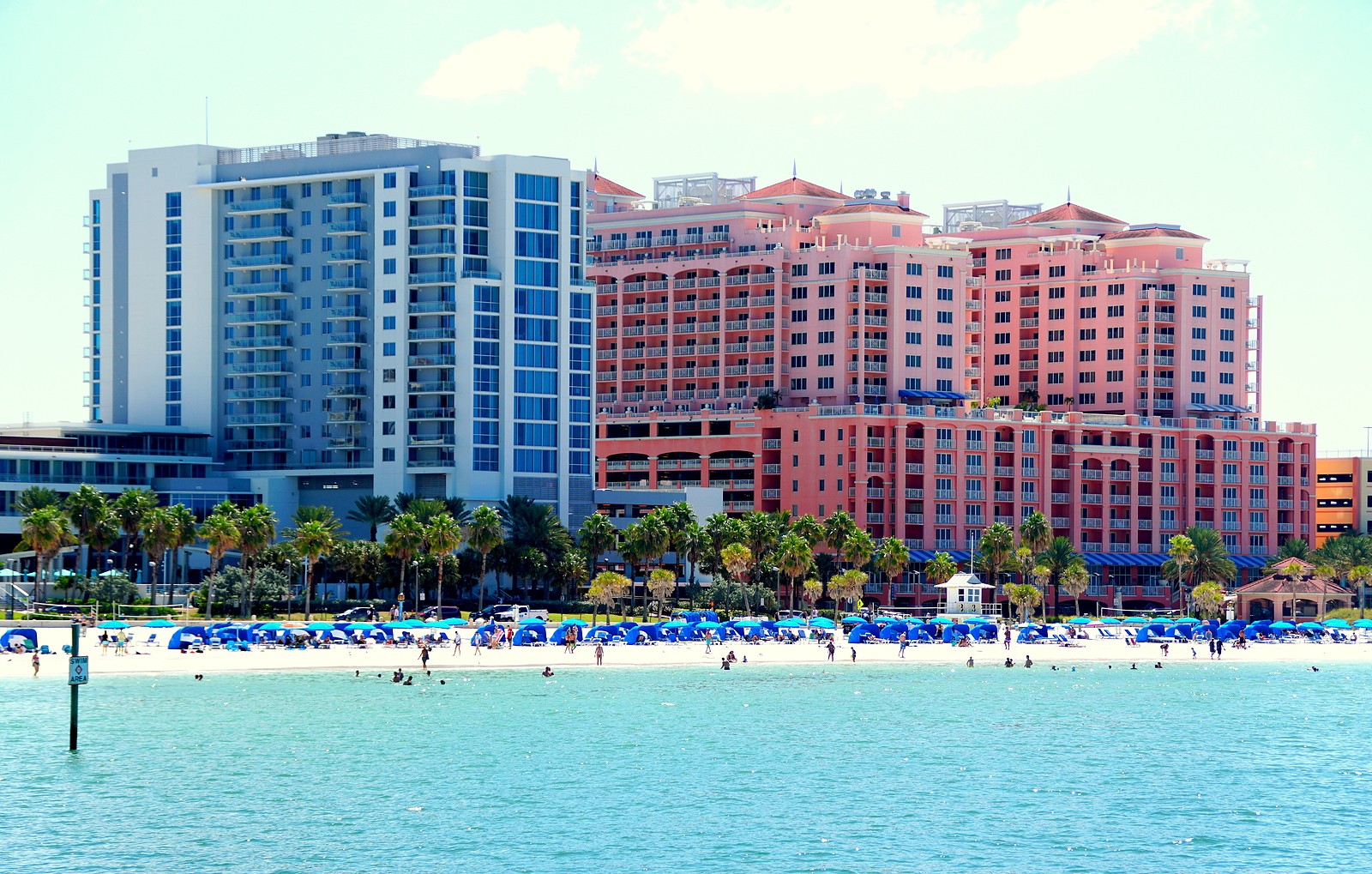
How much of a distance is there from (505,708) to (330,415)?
78962 mm

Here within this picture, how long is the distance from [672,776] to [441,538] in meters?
69.6

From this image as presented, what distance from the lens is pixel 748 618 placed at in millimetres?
166500

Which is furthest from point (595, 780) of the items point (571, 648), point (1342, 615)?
point (1342, 615)

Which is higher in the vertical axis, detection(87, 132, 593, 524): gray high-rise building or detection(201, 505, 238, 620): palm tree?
detection(87, 132, 593, 524): gray high-rise building

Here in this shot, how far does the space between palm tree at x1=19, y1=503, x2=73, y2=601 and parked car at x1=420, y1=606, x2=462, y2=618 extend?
1072 inches

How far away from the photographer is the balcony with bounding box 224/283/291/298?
19300cm

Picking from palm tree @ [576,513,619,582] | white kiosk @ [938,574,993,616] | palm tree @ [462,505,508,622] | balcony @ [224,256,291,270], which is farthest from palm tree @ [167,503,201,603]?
white kiosk @ [938,574,993,616]

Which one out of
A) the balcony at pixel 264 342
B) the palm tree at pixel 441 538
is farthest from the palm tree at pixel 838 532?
the balcony at pixel 264 342

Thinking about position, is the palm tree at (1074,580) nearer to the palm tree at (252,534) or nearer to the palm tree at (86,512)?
the palm tree at (252,534)

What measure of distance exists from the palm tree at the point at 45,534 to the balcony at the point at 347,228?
47.2 meters

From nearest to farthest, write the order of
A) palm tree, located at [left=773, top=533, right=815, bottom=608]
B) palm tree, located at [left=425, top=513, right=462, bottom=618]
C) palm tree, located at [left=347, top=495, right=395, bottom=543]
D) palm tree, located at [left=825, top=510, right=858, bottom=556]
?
palm tree, located at [left=425, top=513, right=462, bottom=618]
palm tree, located at [left=773, top=533, right=815, bottom=608]
palm tree, located at [left=347, top=495, right=395, bottom=543]
palm tree, located at [left=825, top=510, right=858, bottom=556]

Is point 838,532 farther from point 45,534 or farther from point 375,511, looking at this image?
point 45,534

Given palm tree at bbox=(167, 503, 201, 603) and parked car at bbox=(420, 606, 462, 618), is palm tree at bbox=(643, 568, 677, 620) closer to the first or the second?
parked car at bbox=(420, 606, 462, 618)

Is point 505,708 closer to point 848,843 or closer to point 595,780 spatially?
point 595,780
